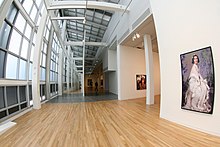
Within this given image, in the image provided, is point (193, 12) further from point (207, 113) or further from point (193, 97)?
point (207, 113)

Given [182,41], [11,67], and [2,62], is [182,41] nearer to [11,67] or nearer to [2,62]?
[2,62]

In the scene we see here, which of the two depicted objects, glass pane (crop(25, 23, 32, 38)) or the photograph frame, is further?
the photograph frame

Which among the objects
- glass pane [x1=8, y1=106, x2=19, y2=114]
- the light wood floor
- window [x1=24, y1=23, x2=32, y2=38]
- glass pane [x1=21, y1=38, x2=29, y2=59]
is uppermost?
window [x1=24, y1=23, x2=32, y2=38]

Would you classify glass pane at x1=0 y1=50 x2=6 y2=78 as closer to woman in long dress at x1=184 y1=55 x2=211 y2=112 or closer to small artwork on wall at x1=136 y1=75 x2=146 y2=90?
woman in long dress at x1=184 y1=55 x2=211 y2=112

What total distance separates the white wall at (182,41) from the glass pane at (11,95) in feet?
18.6

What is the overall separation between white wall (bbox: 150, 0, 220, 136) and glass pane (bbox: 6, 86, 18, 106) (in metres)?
5.68

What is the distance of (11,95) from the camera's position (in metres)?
5.88

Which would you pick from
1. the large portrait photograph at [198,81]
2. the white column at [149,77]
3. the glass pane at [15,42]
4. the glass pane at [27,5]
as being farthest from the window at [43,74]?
the large portrait photograph at [198,81]

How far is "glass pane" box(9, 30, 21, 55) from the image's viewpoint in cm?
587

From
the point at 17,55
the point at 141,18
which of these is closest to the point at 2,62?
the point at 17,55

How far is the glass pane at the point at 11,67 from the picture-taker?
567cm

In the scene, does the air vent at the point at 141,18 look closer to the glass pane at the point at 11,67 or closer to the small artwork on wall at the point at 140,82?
the small artwork on wall at the point at 140,82

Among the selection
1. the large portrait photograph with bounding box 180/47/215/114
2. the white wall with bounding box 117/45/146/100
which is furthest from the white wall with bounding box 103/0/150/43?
the large portrait photograph with bounding box 180/47/215/114

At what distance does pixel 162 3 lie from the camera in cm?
497
